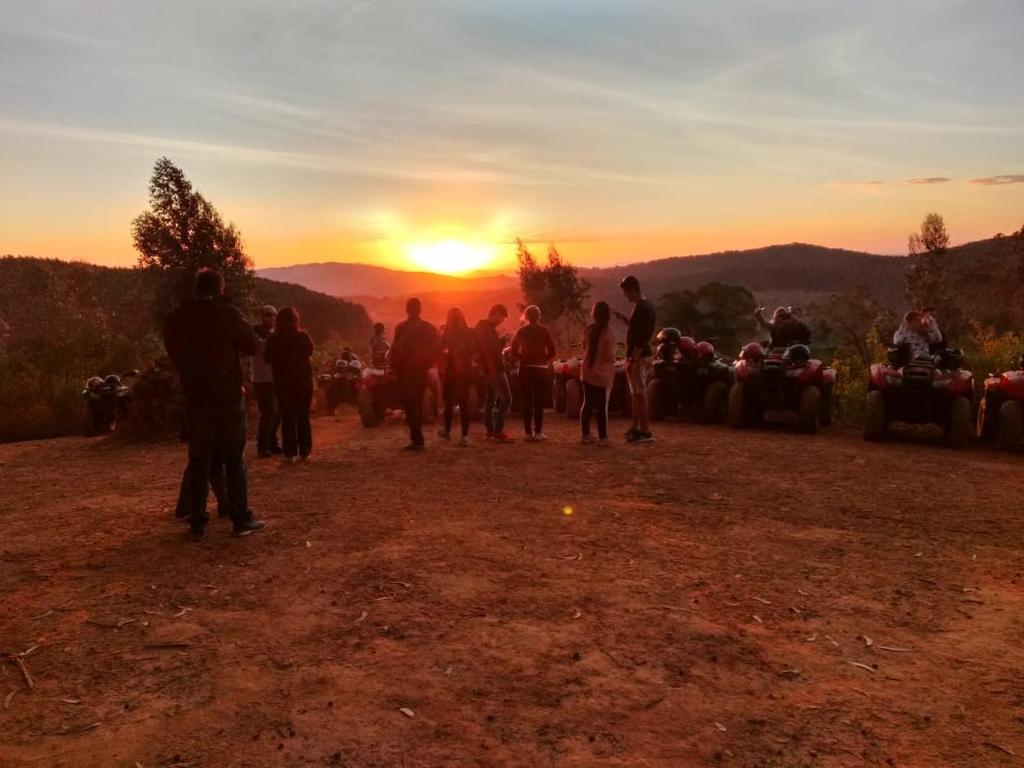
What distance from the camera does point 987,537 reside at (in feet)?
18.3

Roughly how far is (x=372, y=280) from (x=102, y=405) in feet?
505

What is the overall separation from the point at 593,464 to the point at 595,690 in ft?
16.9

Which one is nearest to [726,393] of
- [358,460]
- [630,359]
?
[630,359]

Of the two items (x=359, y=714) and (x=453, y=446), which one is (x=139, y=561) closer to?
(x=359, y=714)

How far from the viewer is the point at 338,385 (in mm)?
14703

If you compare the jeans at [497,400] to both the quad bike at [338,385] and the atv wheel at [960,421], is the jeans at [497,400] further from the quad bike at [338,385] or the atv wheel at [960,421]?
the atv wheel at [960,421]

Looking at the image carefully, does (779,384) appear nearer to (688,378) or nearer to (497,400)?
(688,378)

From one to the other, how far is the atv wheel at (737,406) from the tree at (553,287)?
1281 inches

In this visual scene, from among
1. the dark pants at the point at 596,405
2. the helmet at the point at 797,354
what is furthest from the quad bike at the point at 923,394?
the dark pants at the point at 596,405

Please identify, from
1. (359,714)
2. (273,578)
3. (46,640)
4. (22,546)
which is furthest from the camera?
(22,546)

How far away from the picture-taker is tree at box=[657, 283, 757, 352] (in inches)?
1394

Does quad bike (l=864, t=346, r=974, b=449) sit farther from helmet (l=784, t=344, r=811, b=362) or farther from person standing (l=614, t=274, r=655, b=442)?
person standing (l=614, t=274, r=655, b=442)

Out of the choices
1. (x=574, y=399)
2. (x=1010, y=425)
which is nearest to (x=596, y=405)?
(x=574, y=399)

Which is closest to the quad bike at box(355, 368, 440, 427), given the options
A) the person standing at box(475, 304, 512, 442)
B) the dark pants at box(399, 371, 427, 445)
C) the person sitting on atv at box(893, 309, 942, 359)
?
the person standing at box(475, 304, 512, 442)
